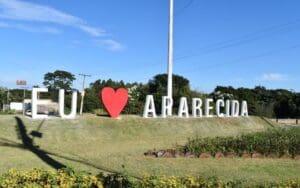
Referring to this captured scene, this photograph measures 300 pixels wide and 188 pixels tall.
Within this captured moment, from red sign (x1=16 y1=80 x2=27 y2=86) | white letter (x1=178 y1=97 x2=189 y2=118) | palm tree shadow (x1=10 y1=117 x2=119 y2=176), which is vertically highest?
red sign (x1=16 y1=80 x2=27 y2=86)

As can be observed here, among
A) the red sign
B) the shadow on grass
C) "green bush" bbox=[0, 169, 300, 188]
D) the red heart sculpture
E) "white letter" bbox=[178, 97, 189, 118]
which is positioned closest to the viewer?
"green bush" bbox=[0, 169, 300, 188]

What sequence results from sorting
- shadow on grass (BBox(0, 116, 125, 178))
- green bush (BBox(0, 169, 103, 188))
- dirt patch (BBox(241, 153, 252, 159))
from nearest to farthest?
green bush (BBox(0, 169, 103, 188)) < shadow on grass (BBox(0, 116, 125, 178)) < dirt patch (BBox(241, 153, 252, 159))

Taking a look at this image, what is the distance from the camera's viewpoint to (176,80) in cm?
9994

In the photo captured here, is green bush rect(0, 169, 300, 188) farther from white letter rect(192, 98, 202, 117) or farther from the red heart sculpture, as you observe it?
white letter rect(192, 98, 202, 117)

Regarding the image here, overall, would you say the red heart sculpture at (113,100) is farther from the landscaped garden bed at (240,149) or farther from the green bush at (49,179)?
the green bush at (49,179)

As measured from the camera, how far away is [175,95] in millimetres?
67312

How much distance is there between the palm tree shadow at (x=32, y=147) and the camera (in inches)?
547

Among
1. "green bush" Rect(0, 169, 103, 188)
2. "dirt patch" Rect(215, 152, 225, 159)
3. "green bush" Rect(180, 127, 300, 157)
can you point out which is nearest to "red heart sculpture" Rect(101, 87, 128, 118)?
"green bush" Rect(180, 127, 300, 157)

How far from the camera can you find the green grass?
12.5 m

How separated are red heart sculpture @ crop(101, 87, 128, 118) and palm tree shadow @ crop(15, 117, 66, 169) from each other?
507 cm

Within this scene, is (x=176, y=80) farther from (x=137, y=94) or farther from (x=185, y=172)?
(x=185, y=172)

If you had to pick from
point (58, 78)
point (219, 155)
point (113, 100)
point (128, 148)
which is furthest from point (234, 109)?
point (58, 78)

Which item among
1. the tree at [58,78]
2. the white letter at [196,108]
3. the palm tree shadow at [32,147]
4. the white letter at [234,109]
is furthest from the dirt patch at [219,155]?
the tree at [58,78]

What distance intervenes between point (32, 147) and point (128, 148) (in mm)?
3359
